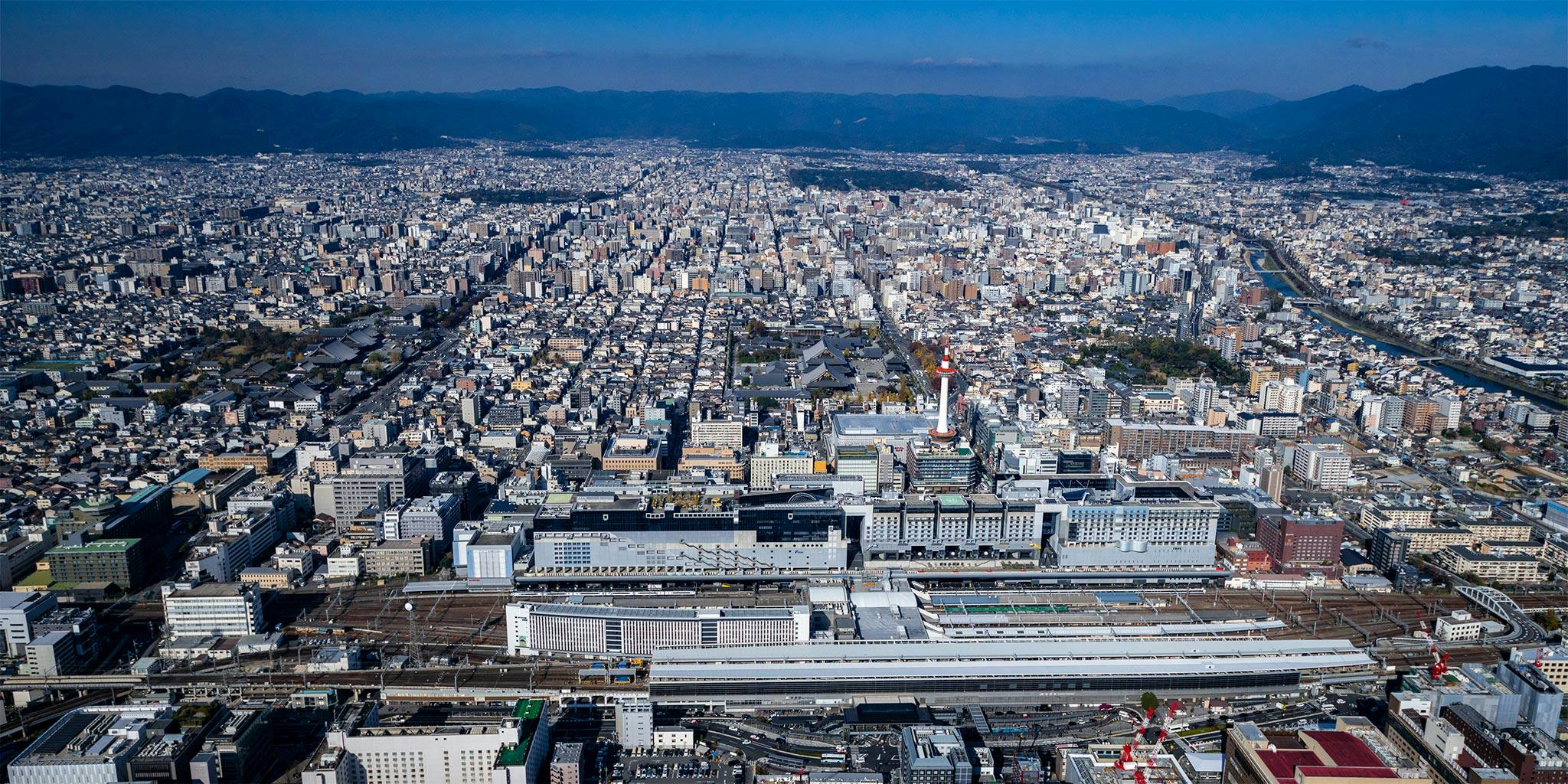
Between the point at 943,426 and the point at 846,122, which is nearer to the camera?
the point at 943,426

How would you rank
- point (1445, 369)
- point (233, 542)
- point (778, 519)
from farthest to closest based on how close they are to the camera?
point (1445, 369), point (778, 519), point (233, 542)

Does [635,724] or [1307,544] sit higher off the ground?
[1307,544]

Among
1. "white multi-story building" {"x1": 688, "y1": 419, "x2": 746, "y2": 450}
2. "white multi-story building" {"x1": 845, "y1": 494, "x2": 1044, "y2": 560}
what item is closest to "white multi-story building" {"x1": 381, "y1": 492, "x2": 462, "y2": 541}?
"white multi-story building" {"x1": 688, "y1": 419, "x2": 746, "y2": 450}

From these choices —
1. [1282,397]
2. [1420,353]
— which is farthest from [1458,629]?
[1420,353]

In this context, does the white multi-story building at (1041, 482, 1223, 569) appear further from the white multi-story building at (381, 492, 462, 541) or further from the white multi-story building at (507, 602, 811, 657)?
the white multi-story building at (381, 492, 462, 541)

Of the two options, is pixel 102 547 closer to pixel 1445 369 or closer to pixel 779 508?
pixel 779 508

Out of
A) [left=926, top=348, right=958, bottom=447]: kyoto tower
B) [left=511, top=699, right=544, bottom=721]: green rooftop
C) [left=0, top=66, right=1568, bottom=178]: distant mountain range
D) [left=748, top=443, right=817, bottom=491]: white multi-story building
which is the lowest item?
[left=511, top=699, right=544, bottom=721]: green rooftop

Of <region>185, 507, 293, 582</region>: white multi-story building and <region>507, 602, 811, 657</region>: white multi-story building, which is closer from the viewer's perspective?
<region>507, 602, 811, 657</region>: white multi-story building

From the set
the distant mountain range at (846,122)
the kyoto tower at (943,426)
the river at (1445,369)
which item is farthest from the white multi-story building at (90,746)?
the distant mountain range at (846,122)
